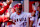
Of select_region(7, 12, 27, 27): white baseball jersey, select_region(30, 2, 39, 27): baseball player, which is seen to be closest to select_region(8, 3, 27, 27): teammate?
select_region(7, 12, 27, 27): white baseball jersey

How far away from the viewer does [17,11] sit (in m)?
1.40

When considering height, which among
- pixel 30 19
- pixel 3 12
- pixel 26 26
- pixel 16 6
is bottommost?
pixel 26 26

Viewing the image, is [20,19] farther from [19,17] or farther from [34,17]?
[34,17]

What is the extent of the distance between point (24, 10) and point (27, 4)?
117 millimetres

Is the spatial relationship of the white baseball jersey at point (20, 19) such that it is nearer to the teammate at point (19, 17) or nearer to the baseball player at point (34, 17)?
the teammate at point (19, 17)

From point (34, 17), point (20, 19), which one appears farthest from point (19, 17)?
point (34, 17)

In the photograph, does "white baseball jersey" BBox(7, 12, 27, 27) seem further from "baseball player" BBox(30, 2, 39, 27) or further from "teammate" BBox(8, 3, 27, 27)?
"baseball player" BBox(30, 2, 39, 27)

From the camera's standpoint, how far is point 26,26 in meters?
1.39

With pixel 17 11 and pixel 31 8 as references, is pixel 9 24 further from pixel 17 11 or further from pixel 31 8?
pixel 31 8

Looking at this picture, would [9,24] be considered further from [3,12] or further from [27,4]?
[27,4]

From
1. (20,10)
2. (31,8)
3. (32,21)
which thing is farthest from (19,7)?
(32,21)

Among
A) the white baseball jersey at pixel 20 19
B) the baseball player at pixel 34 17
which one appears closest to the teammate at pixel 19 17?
the white baseball jersey at pixel 20 19

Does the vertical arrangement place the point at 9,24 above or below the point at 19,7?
below

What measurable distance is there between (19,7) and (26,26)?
36cm
